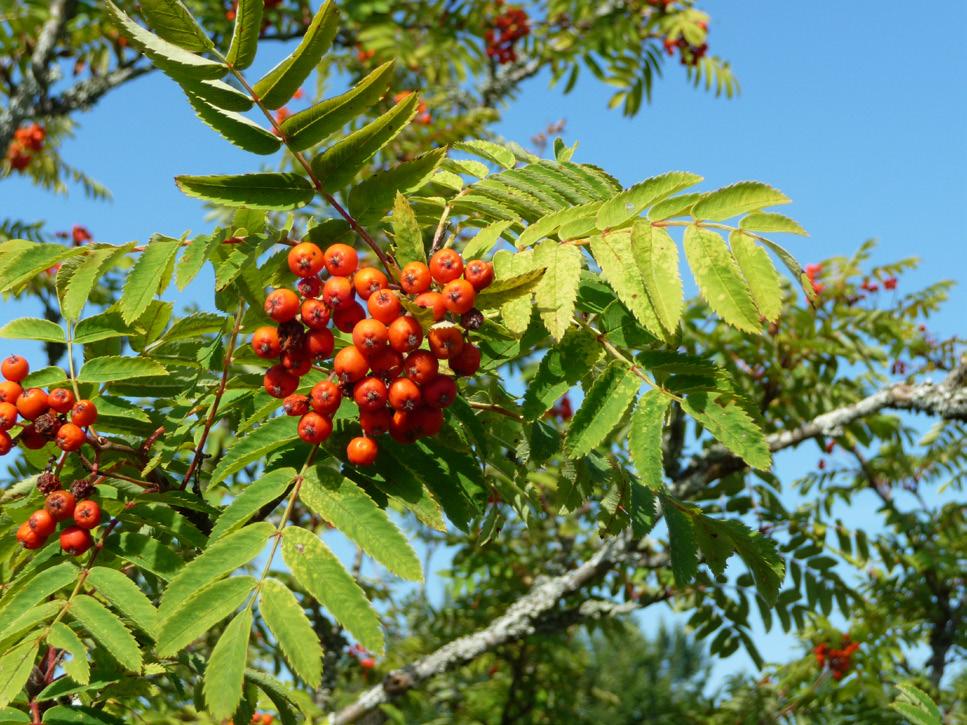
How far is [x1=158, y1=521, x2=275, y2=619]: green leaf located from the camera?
1234 mm

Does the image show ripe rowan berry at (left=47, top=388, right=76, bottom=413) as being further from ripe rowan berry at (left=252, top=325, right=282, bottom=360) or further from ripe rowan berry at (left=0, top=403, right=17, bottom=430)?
ripe rowan berry at (left=252, top=325, right=282, bottom=360)

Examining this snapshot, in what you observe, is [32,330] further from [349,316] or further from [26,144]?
[26,144]

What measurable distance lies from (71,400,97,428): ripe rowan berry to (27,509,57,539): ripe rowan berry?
0.58 feet

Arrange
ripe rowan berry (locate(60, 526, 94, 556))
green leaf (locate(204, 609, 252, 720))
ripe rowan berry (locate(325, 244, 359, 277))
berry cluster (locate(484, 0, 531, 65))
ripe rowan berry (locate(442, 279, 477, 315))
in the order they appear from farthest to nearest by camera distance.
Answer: berry cluster (locate(484, 0, 531, 65))
ripe rowan berry (locate(60, 526, 94, 556))
ripe rowan berry (locate(325, 244, 359, 277))
ripe rowan berry (locate(442, 279, 477, 315))
green leaf (locate(204, 609, 252, 720))

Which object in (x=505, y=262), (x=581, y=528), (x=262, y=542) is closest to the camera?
(x=262, y=542)

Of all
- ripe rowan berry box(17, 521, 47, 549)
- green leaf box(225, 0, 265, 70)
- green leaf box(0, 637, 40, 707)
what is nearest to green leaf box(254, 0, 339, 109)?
green leaf box(225, 0, 265, 70)

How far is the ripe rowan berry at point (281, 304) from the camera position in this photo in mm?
1404

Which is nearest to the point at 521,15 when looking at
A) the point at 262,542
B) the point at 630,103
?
the point at 630,103

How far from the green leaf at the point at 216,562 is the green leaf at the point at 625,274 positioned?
692mm

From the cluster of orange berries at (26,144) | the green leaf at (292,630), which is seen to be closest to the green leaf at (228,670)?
the green leaf at (292,630)

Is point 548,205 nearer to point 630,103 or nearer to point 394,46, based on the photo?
point 394,46

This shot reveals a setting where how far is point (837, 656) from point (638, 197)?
14.0 ft

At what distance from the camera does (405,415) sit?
4.60 feet

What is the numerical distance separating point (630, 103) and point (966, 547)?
3.99 m
